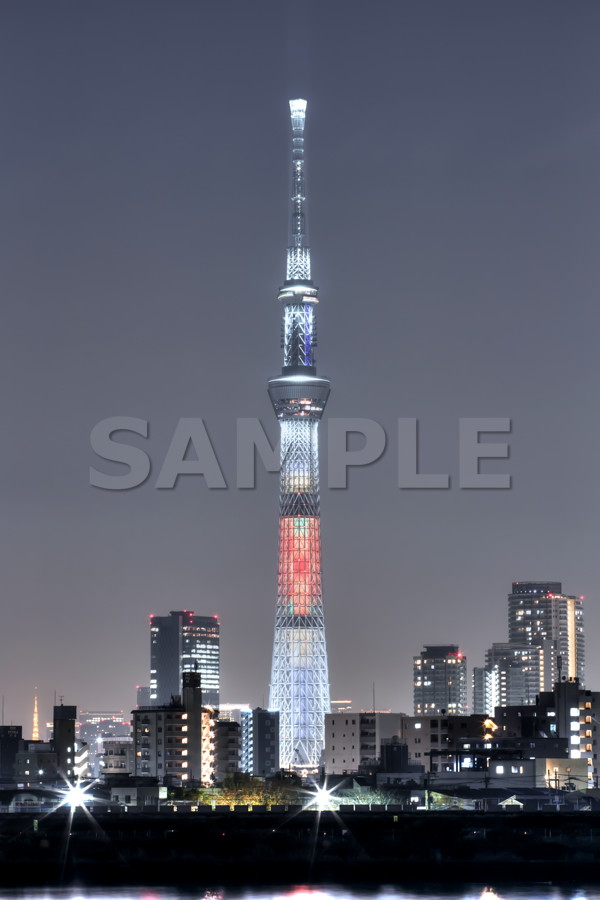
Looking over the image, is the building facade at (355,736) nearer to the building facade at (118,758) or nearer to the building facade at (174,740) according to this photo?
the building facade at (174,740)

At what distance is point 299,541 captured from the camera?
190500 mm

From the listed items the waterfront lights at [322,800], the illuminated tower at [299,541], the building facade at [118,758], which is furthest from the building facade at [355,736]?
the waterfront lights at [322,800]

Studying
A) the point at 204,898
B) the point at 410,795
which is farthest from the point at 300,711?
the point at 204,898

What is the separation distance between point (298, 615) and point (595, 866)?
92.7 m

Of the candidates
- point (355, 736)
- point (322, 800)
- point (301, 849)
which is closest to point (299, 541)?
point (355, 736)

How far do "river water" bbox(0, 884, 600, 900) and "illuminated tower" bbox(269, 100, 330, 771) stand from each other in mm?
96175

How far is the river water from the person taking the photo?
291 ft

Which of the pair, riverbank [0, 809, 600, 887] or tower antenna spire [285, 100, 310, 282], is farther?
tower antenna spire [285, 100, 310, 282]

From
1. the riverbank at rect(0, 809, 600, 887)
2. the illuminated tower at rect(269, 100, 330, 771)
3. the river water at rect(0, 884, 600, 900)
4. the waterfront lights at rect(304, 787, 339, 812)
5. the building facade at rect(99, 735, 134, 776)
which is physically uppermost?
the illuminated tower at rect(269, 100, 330, 771)

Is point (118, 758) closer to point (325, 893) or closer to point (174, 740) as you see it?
point (174, 740)

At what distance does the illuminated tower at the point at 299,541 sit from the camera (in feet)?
620

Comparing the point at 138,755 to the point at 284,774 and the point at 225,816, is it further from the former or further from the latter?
the point at 225,816

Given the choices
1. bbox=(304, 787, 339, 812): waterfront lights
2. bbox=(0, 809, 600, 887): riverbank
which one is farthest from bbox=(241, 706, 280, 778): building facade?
bbox=(0, 809, 600, 887): riverbank

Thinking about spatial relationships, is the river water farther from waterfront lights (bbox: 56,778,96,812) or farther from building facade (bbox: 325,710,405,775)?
building facade (bbox: 325,710,405,775)
